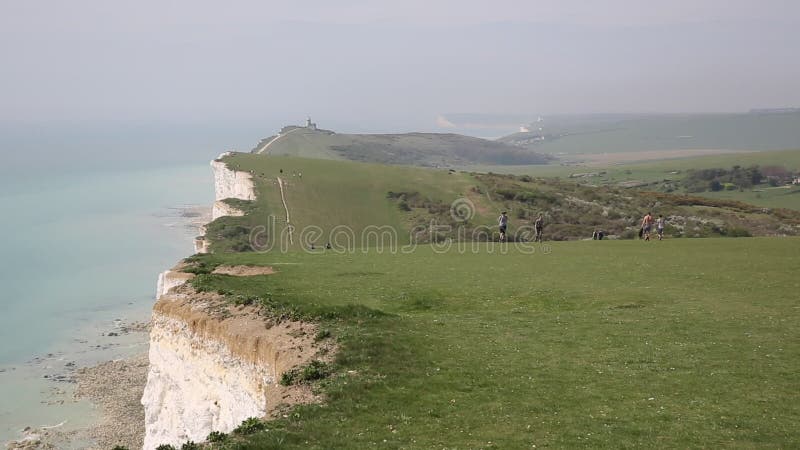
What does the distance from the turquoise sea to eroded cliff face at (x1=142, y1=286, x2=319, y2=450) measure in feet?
50.6

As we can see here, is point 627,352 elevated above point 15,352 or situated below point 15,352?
above

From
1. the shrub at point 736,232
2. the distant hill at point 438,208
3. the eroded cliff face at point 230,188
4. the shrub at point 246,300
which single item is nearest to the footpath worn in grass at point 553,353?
the shrub at point 246,300

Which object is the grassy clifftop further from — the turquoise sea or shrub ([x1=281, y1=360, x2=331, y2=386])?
the turquoise sea

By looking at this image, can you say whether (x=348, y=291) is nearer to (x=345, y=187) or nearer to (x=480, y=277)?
(x=480, y=277)

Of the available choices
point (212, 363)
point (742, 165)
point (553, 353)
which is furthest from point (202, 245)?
point (742, 165)

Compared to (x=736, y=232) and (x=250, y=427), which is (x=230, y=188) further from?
(x=250, y=427)

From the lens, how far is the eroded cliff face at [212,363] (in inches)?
698

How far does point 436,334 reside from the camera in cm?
1791

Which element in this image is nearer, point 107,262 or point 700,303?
point 700,303

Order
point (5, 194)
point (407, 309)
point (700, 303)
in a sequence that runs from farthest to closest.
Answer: point (5, 194) < point (407, 309) < point (700, 303)

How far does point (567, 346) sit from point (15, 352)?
5026 centimetres

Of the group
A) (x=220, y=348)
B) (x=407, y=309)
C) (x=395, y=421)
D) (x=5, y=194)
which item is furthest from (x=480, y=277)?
(x=5, y=194)

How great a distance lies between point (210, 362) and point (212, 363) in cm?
14

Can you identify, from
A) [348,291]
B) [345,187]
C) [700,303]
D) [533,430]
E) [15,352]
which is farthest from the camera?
[345,187]
